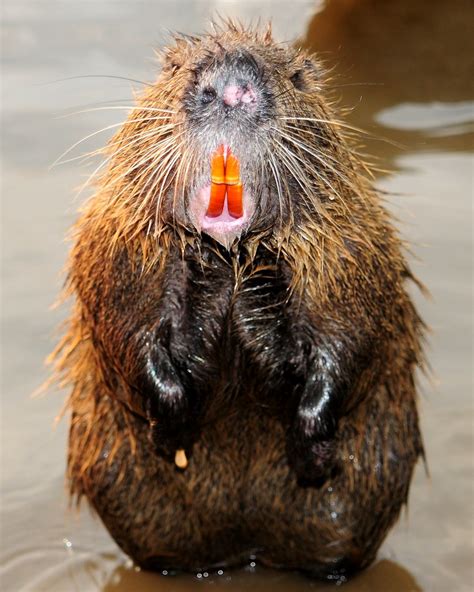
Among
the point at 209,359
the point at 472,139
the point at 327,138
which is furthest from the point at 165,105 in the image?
the point at 472,139

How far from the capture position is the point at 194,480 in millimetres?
5531

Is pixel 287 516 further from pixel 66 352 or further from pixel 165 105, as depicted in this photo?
pixel 165 105

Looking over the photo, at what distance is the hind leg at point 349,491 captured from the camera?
5.55 metres

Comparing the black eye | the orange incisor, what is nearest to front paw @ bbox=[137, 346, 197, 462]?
the orange incisor

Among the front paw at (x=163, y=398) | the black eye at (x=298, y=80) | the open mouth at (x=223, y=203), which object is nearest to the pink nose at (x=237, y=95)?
the open mouth at (x=223, y=203)

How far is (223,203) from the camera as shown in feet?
14.9

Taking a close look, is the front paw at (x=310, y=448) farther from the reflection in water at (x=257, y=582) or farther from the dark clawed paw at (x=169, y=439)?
the reflection in water at (x=257, y=582)

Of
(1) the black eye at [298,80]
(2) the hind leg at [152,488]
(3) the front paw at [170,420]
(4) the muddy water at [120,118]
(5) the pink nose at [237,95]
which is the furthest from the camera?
(4) the muddy water at [120,118]

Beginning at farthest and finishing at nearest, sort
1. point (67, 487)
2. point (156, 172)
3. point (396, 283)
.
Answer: point (67, 487), point (396, 283), point (156, 172)

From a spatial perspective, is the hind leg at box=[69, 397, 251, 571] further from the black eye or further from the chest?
the black eye

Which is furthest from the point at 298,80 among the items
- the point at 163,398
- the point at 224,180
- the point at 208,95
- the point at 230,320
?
the point at 163,398

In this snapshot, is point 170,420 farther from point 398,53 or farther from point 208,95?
point 398,53

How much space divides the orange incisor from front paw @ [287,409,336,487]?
0.98m

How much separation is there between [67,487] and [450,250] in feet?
8.97
